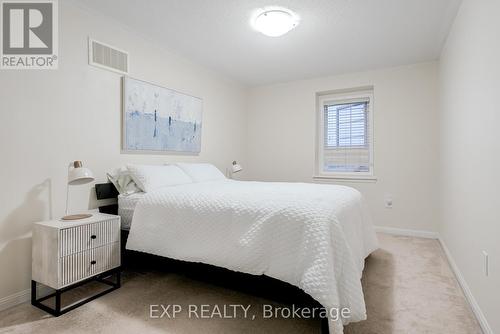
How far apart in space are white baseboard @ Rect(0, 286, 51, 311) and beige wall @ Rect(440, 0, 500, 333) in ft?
9.47

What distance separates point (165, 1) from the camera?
2299 mm

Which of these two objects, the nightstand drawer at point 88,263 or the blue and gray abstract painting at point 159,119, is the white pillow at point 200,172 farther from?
the nightstand drawer at point 88,263

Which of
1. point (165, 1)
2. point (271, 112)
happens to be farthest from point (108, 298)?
point (271, 112)

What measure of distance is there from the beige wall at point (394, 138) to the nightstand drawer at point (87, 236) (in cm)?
295

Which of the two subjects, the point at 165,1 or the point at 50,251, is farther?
the point at 165,1

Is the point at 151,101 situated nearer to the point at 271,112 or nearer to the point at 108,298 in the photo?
the point at 108,298

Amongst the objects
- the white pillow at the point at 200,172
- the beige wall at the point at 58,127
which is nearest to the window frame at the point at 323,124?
the white pillow at the point at 200,172

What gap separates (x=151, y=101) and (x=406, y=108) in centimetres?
324

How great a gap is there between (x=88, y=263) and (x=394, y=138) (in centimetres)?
377

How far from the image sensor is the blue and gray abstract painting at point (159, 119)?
2787 mm

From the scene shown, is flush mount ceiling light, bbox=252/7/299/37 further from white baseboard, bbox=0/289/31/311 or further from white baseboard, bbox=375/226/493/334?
white baseboard, bbox=0/289/31/311

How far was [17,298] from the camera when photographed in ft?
6.33

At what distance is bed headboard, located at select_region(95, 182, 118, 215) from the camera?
8.10 feet

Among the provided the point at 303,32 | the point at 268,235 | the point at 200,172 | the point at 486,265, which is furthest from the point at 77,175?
the point at 486,265
